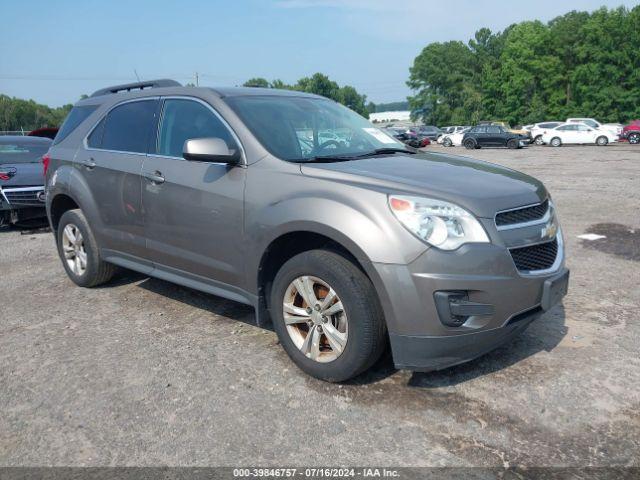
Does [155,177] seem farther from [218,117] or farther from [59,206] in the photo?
[59,206]

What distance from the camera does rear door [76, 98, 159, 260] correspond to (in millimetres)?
4363

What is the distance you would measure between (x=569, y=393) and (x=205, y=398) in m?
2.10

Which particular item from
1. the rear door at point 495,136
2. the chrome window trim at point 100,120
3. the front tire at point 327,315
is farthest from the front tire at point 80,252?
the rear door at point 495,136

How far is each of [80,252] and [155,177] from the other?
1.66m

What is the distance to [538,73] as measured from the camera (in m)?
65.4

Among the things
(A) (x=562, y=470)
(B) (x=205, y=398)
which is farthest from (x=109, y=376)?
(A) (x=562, y=470)

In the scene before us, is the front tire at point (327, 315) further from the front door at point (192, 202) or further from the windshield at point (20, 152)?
the windshield at point (20, 152)

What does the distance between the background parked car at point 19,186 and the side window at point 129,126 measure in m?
4.22

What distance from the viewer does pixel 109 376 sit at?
3465mm

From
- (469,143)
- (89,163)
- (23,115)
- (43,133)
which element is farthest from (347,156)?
(23,115)

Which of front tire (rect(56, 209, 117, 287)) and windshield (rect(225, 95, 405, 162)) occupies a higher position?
windshield (rect(225, 95, 405, 162))

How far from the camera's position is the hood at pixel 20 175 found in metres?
8.16

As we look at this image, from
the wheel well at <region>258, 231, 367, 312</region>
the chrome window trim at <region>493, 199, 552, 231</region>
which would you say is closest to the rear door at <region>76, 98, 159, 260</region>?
the wheel well at <region>258, 231, 367, 312</region>

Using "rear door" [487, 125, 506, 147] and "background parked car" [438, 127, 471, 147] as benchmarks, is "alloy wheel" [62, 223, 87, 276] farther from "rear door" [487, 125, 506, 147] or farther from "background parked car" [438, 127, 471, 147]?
"background parked car" [438, 127, 471, 147]
